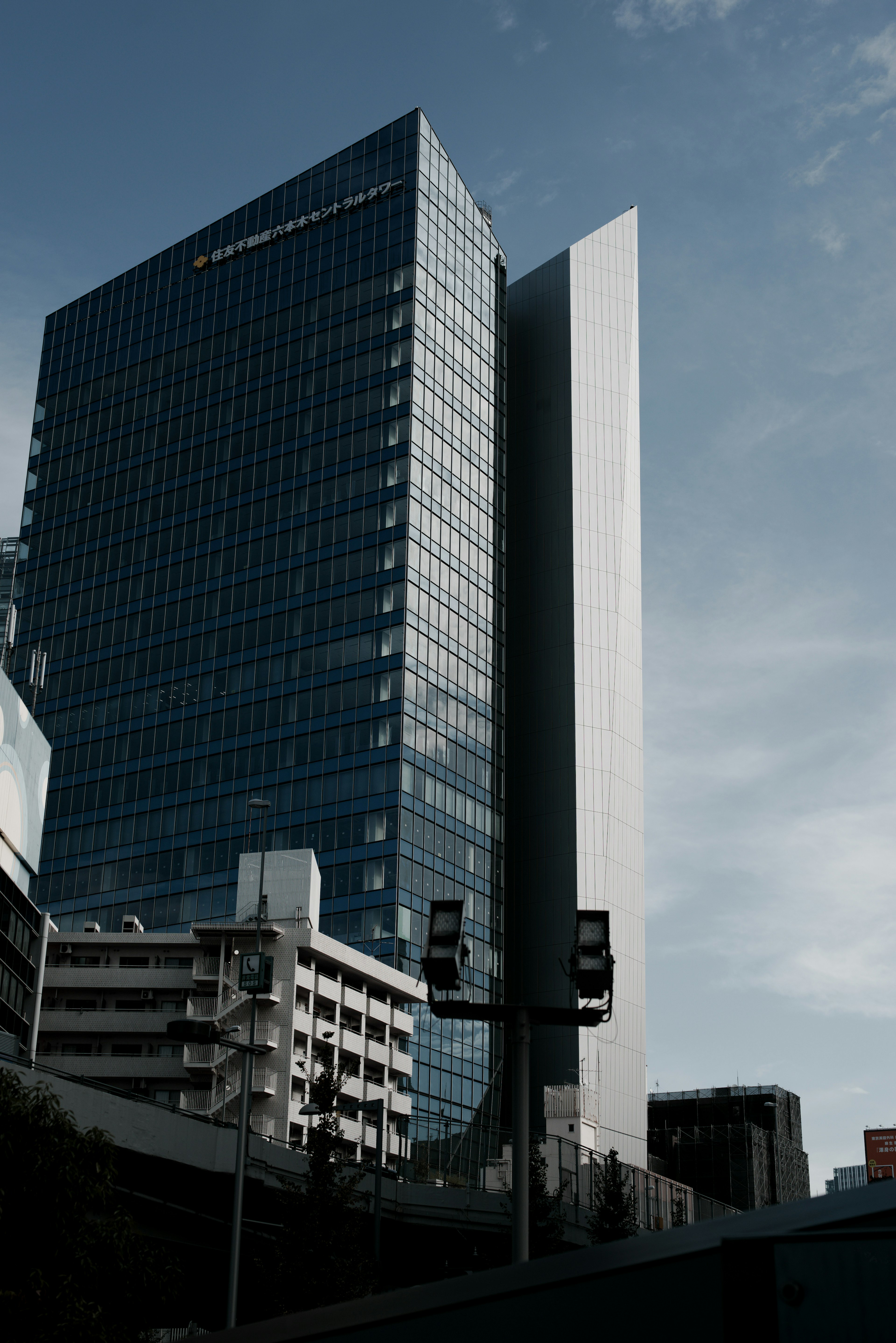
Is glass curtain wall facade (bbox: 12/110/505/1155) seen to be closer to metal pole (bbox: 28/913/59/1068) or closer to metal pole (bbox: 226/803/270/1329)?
metal pole (bbox: 28/913/59/1068)

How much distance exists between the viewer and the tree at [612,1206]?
172ft

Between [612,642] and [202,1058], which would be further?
[612,642]

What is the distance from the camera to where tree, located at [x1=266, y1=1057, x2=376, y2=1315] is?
40.6 m

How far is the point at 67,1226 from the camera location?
24906 millimetres

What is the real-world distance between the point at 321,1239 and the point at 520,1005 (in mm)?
30058

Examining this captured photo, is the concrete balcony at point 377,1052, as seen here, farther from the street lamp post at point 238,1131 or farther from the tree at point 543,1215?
the street lamp post at point 238,1131

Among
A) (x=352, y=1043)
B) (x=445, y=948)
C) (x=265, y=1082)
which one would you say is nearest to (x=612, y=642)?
(x=352, y=1043)

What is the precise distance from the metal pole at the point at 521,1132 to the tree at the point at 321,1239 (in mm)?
27140

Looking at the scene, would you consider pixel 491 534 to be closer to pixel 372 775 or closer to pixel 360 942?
pixel 372 775

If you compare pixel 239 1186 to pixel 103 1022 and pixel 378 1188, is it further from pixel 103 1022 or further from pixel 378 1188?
pixel 103 1022

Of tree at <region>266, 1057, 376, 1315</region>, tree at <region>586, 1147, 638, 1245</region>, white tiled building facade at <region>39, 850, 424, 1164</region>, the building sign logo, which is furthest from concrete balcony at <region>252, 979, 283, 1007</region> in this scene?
the building sign logo

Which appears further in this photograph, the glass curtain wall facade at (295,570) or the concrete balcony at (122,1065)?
the glass curtain wall facade at (295,570)

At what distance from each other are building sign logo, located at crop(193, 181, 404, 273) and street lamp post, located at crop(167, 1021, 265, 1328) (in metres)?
120

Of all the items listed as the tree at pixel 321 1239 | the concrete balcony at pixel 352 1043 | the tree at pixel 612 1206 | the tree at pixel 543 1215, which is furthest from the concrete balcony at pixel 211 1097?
the tree at pixel 321 1239
